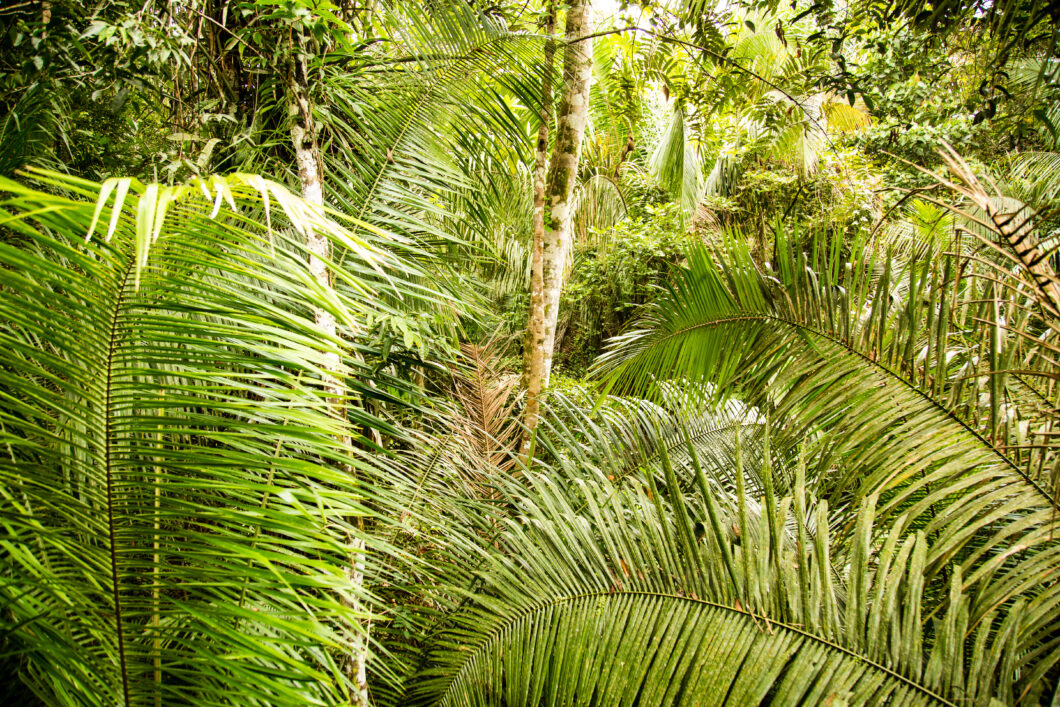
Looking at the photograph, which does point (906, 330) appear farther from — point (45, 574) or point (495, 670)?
point (45, 574)

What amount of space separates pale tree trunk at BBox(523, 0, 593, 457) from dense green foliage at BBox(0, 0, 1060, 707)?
8.6 inches

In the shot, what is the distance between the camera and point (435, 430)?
2457mm

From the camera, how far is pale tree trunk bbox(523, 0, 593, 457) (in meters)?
2.98

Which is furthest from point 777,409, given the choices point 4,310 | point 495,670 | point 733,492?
point 4,310

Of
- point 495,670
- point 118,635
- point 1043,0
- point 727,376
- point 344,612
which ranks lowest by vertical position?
point 495,670

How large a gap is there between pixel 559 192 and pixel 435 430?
147 cm

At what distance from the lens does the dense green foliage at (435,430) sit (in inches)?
38.0

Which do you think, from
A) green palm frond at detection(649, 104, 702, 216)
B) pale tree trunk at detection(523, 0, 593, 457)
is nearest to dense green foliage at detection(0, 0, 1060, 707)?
pale tree trunk at detection(523, 0, 593, 457)

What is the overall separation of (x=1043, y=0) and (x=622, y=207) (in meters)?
6.28

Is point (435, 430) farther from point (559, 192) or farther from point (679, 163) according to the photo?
point (679, 163)

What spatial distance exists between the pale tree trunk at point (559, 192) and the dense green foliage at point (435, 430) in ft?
0.72

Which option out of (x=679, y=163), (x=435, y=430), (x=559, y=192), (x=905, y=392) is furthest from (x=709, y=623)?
(x=679, y=163)

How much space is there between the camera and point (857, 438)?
1.47 metres

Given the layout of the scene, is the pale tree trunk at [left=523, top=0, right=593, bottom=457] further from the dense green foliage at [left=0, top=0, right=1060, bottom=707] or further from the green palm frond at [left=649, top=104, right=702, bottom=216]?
the green palm frond at [left=649, top=104, right=702, bottom=216]
